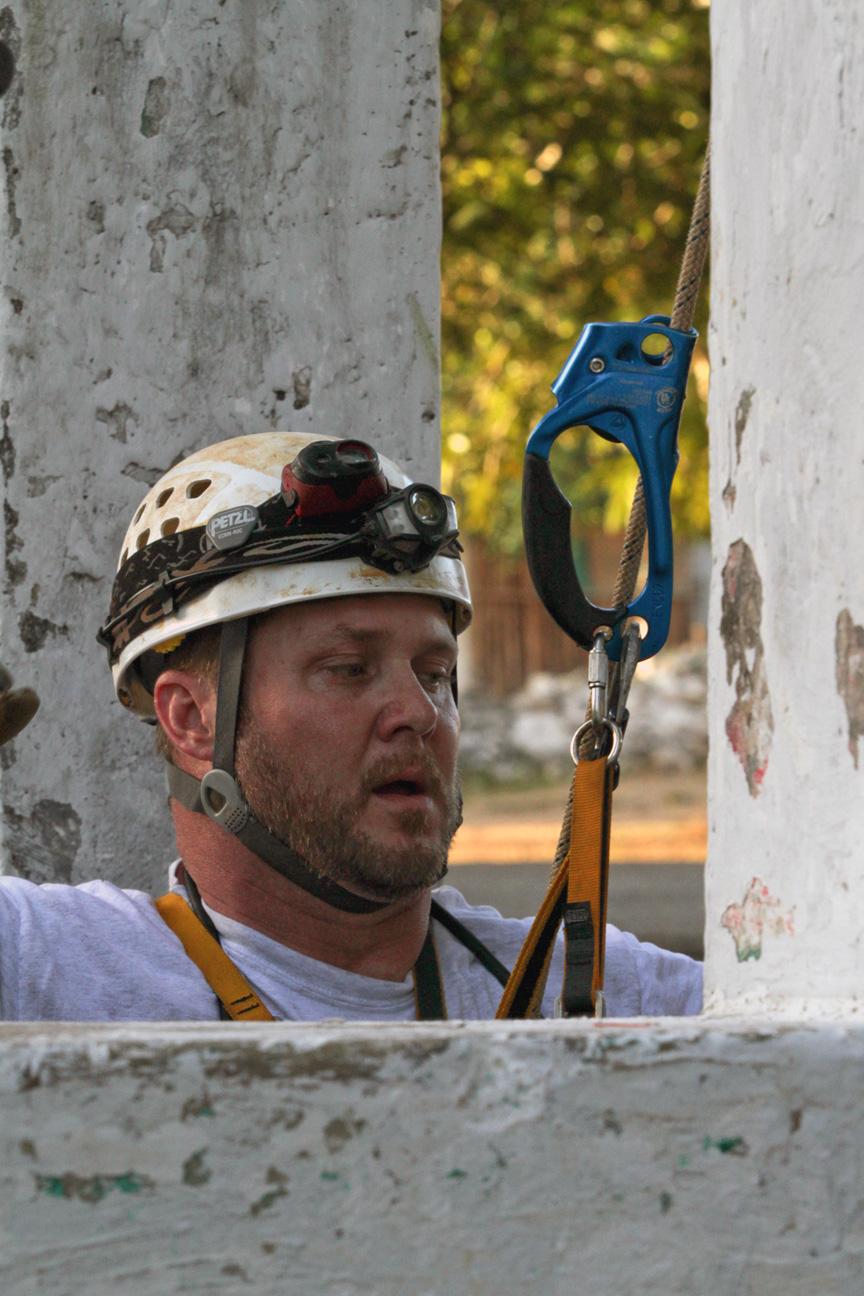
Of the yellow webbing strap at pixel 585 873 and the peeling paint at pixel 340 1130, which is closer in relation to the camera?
the peeling paint at pixel 340 1130

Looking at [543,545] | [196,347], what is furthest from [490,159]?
[543,545]

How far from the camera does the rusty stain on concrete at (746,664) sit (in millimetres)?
1468

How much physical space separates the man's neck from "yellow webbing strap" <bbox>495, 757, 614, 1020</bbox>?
0.43 metres

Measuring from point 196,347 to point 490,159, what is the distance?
6.62 m

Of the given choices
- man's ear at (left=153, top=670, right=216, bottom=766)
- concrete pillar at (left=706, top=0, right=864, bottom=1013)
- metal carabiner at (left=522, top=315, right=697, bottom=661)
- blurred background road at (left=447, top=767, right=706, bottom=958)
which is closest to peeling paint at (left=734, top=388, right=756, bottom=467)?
concrete pillar at (left=706, top=0, right=864, bottom=1013)

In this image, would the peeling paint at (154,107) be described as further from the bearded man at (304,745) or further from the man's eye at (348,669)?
the man's eye at (348,669)

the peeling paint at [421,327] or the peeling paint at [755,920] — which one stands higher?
the peeling paint at [421,327]

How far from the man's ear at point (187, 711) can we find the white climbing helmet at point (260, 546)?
6 cm

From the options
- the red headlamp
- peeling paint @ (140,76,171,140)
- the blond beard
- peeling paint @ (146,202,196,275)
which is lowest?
the blond beard

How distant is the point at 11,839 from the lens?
2967 mm

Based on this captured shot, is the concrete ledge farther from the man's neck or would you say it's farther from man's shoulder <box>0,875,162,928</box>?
the man's neck

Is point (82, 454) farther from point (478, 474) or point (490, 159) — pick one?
point (478, 474)

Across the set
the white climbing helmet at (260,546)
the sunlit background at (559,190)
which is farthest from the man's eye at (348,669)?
the sunlit background at (559,190)

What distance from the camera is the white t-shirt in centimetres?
240
